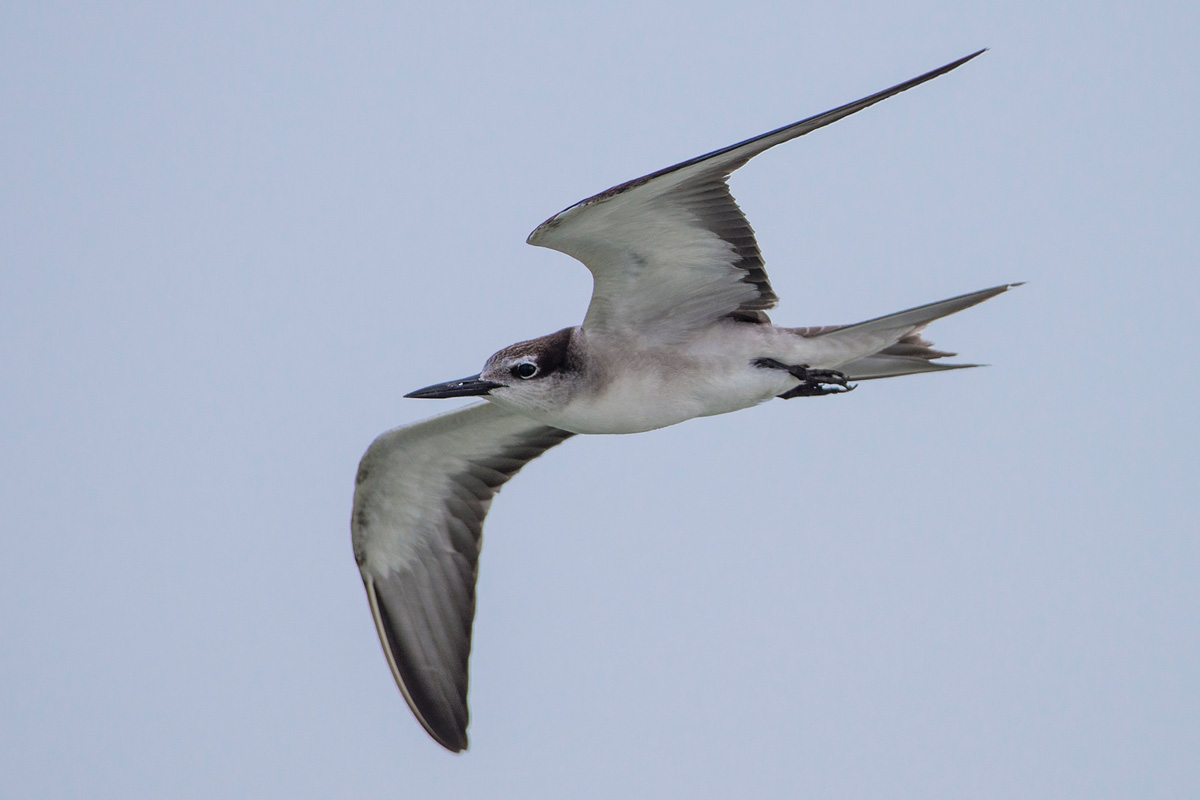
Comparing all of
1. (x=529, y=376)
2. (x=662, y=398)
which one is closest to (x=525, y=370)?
(x=529, y=376)

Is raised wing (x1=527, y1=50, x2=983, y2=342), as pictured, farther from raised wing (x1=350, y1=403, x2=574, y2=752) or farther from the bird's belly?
raised wing (x1=350, y1=403, x2=574, y2=752)

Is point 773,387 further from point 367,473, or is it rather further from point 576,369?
point 367,473

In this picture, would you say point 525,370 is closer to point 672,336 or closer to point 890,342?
point 672,336

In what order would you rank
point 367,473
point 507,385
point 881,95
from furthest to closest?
point 367,473, point 507,385, point 881,95

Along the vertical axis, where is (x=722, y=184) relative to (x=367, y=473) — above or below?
above

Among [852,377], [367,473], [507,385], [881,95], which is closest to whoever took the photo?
[881,95]

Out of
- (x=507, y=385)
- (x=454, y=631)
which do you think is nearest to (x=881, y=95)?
(x=507, y=385)

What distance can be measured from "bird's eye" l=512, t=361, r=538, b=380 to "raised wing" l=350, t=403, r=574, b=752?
62.7 inches

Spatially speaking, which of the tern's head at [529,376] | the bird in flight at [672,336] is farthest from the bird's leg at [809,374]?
the tern's head at [529,376]

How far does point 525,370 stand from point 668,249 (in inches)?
43.3

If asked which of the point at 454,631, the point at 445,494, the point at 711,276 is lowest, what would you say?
the point at 454,631

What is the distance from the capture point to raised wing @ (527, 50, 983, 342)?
6.87 m

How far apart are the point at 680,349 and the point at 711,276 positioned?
48 cm

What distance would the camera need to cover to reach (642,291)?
7.76 m
